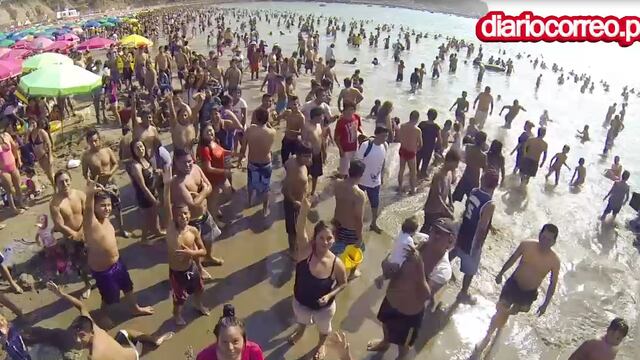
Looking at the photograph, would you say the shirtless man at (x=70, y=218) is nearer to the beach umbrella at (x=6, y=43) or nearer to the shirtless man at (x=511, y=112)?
the shirtless man at (x=511, y=112)

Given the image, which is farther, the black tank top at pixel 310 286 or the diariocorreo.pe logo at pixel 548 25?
the diariocorreo.pe logo at pixel 548 25

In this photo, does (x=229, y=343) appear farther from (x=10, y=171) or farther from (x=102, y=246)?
(x=10, y=171)

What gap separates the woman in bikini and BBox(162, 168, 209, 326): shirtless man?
3.51 metres

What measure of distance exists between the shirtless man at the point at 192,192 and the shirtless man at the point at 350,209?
1.48 metres

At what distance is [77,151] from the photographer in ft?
29.7

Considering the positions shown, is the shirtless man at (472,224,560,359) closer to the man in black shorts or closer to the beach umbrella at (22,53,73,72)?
the man in black shorts

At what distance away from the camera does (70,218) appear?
4648 millimetres

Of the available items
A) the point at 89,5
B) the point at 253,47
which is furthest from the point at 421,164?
the point at 89,5

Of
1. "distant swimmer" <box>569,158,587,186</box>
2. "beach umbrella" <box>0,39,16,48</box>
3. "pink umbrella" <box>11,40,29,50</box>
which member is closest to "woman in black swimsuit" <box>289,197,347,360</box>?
"distant swimmer" <box>569,158,587,186</box>

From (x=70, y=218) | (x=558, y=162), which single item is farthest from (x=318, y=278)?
(x=558, y=162)

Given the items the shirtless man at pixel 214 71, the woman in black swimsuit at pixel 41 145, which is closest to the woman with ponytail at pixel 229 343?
the woman in black swimsuit at pixel 41 145

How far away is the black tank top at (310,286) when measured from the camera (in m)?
3.71

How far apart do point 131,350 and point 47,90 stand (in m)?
6.92

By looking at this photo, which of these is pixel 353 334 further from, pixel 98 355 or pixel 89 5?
pixel 89 5
